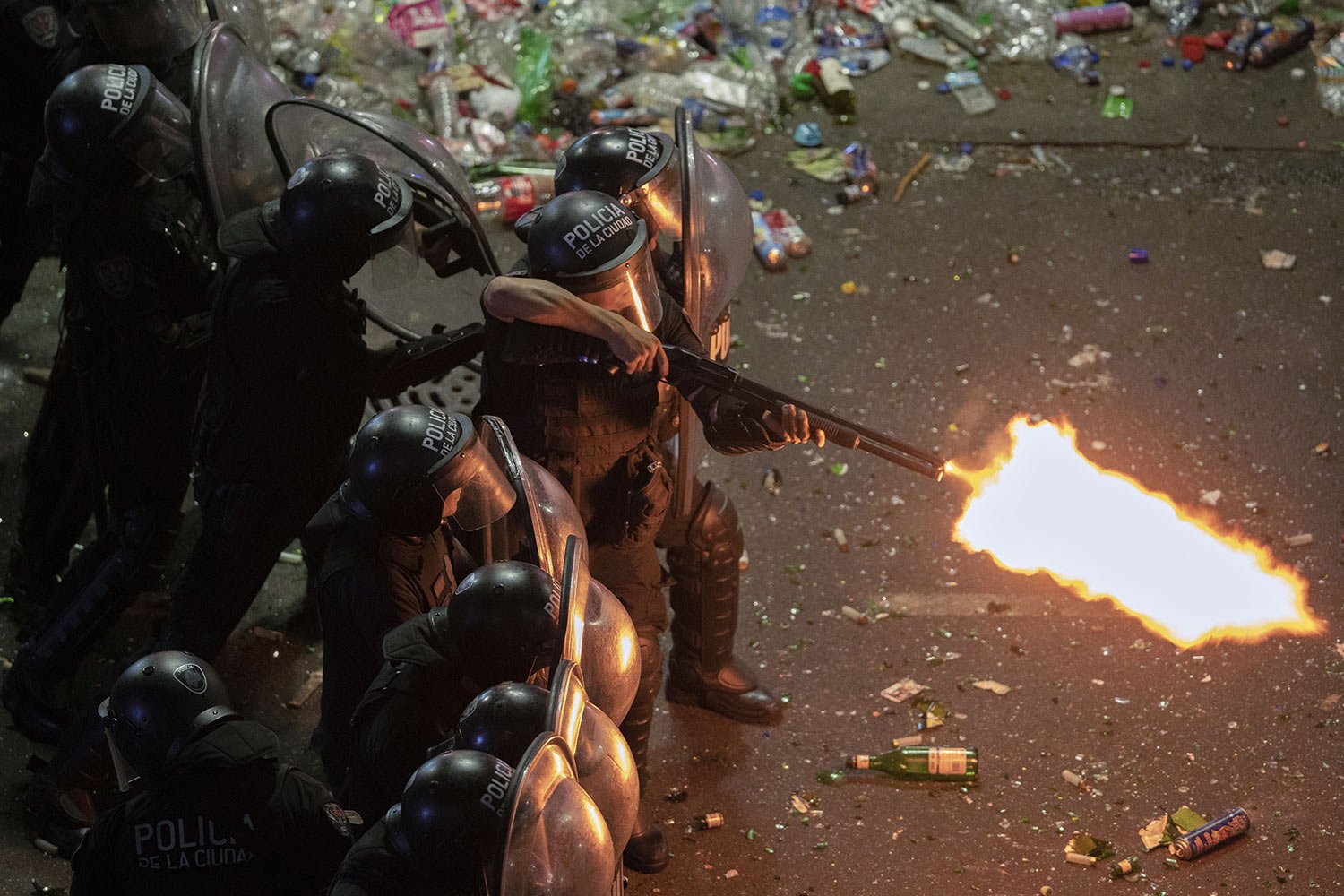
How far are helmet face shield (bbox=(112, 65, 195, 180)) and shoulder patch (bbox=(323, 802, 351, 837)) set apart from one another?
7.76ft

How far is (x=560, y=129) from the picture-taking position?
8.38 metres

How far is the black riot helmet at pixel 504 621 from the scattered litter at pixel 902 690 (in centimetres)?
227

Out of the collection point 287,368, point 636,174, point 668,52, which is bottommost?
point 668,52

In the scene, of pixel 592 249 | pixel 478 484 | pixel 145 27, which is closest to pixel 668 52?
pixel 145 27

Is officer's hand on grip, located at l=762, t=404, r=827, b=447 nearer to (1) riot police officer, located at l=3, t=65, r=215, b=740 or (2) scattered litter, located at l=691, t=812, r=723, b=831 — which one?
(2) scattered litter, located at l=691, t=812, r=723, b=831

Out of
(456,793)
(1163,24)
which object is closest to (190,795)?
(456,793)

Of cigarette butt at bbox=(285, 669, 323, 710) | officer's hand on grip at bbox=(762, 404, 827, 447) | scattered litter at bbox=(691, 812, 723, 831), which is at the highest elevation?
officer's hand on grip at bbox=(762, 404, 827, 447)

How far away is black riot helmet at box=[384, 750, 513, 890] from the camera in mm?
2744

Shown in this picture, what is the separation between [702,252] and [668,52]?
4.78 m

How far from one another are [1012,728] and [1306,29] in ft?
20.0

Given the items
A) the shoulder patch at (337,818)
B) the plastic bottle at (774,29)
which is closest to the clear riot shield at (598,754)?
the shoulder patch at (337,818)

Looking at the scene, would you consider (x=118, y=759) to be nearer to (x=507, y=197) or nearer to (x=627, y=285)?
(x=627, y=285)

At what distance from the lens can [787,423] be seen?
13.8 feet

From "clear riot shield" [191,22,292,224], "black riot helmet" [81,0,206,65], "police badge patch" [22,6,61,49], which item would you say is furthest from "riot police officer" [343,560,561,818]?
"police badge patch" [22,6,61,49]
